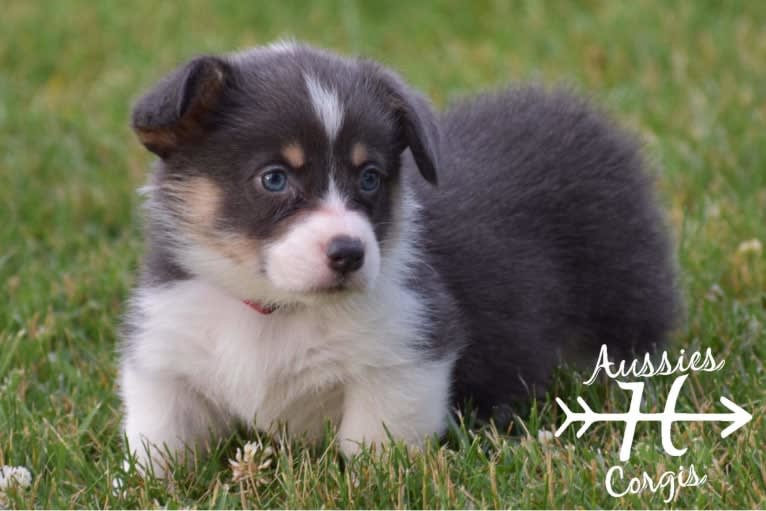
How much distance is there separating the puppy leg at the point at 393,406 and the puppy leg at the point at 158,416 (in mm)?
506

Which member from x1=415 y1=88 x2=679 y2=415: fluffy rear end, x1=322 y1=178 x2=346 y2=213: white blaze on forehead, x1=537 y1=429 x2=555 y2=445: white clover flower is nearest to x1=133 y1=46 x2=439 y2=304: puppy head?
x1=322 y1=178 x2=346 y2=213: white blaze on forehead

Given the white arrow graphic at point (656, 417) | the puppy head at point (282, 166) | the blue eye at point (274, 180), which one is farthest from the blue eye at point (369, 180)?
the white arrow graphic at point (656, 417)

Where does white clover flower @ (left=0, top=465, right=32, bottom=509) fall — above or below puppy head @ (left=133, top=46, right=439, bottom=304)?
below

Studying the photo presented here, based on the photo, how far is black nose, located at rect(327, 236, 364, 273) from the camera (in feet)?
11.6

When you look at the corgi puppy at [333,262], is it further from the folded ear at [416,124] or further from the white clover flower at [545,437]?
the white clover flower at [545,437]

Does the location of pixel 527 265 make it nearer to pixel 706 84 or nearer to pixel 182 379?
pixel 182 379

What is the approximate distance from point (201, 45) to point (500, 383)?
458 cm

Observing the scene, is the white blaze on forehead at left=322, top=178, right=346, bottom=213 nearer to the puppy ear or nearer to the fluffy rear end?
the puppy ear

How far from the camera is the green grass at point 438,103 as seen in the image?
380 centimetres

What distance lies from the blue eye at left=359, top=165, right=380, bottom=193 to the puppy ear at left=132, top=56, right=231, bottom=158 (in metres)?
0.48

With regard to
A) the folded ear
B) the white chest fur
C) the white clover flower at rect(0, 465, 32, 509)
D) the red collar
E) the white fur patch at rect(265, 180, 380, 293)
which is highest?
the folded ear

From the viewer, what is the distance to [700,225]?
5.78 meters

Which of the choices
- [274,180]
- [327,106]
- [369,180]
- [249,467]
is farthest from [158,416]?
[327,106]

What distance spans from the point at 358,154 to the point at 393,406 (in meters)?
0.77
